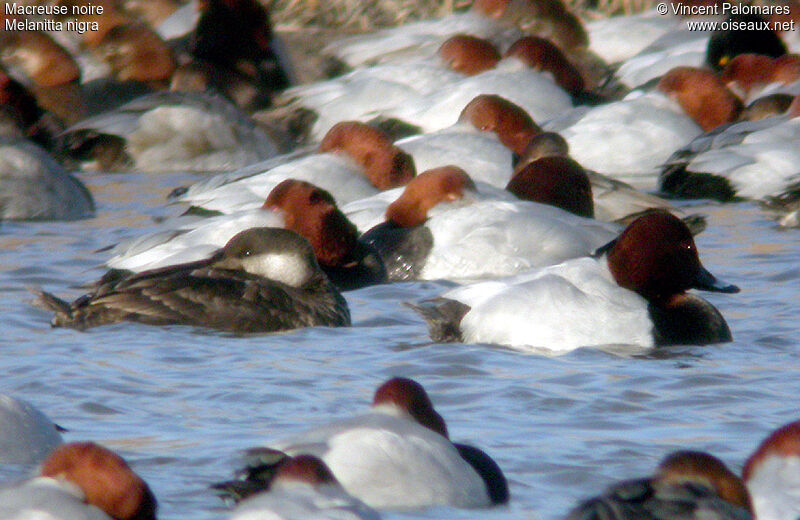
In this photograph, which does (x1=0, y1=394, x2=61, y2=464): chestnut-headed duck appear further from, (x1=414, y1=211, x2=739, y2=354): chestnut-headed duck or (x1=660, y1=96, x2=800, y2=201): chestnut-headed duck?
(x1=660, y1=96, x2=800, y2=201): chestnut-headed duck

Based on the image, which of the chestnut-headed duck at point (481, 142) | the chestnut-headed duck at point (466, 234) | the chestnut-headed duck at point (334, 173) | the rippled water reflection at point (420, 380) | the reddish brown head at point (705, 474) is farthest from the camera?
the chestnut-headed duck at point (481, 142)

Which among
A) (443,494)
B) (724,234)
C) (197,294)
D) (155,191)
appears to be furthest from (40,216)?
(443,494)

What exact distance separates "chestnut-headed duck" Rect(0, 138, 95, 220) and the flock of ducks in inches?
0.7

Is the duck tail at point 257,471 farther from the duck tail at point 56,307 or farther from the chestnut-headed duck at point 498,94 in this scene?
the chestnut-headed duck at point 498,94

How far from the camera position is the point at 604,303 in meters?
6.51

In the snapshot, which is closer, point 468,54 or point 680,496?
point 680,496

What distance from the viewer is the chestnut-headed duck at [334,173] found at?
9.56 meters

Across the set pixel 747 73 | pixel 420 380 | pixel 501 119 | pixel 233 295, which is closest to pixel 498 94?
pixel 501 119

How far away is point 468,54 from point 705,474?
10.1 metres

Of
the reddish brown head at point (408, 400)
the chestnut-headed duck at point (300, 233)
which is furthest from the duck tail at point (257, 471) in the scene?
the chestnut-headed duck at point (300, 233)

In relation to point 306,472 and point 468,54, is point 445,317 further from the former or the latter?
point 468,54

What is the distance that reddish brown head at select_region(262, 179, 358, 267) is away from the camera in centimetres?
821

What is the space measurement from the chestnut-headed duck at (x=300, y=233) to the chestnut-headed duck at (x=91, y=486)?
4.23 meters

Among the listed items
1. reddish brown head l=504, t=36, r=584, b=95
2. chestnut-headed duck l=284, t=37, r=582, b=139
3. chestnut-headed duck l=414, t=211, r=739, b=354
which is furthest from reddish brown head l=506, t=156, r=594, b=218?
reddish brown head l=504, t=36, r=584, b=95
